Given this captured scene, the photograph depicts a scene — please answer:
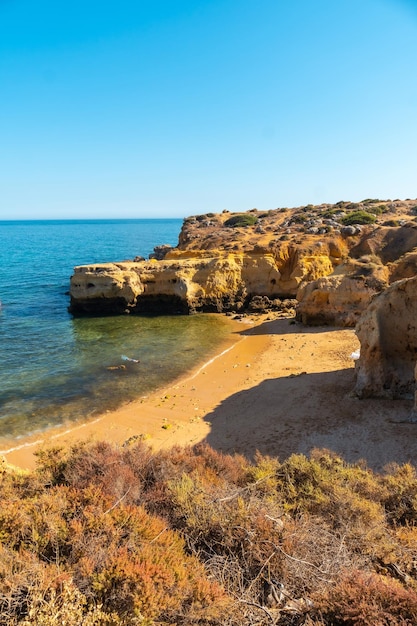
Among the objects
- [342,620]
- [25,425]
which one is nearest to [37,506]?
[342,620]

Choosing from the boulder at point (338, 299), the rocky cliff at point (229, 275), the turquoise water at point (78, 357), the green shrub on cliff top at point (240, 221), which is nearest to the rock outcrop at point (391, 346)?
the turquoise water at point (78, 357)

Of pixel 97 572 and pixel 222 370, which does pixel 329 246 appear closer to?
pixel 222 370

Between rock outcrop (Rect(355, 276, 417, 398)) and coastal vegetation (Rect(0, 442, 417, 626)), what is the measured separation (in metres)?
5.89

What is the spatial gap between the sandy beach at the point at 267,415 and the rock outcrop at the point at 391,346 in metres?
0.53

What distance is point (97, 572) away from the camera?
4105mm

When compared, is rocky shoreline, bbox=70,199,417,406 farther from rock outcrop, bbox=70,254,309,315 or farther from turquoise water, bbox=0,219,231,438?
turquoise water, bbox=0,219,231,438

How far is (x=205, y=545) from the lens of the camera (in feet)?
16.7

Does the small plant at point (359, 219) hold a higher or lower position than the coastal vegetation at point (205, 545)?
higher

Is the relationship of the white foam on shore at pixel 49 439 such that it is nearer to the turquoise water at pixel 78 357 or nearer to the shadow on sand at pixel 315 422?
the turquoise water at pixel 78 357

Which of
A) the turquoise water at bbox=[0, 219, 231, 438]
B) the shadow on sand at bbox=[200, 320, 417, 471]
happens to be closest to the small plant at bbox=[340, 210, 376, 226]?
the turquoise water at bbox=[0, 219, 231, 438]

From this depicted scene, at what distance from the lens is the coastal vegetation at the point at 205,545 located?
3.73m

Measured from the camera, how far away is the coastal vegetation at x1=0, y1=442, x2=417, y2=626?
3.73m

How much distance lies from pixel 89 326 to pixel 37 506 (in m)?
22.2

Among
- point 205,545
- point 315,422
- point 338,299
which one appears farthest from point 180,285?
point 205,545
